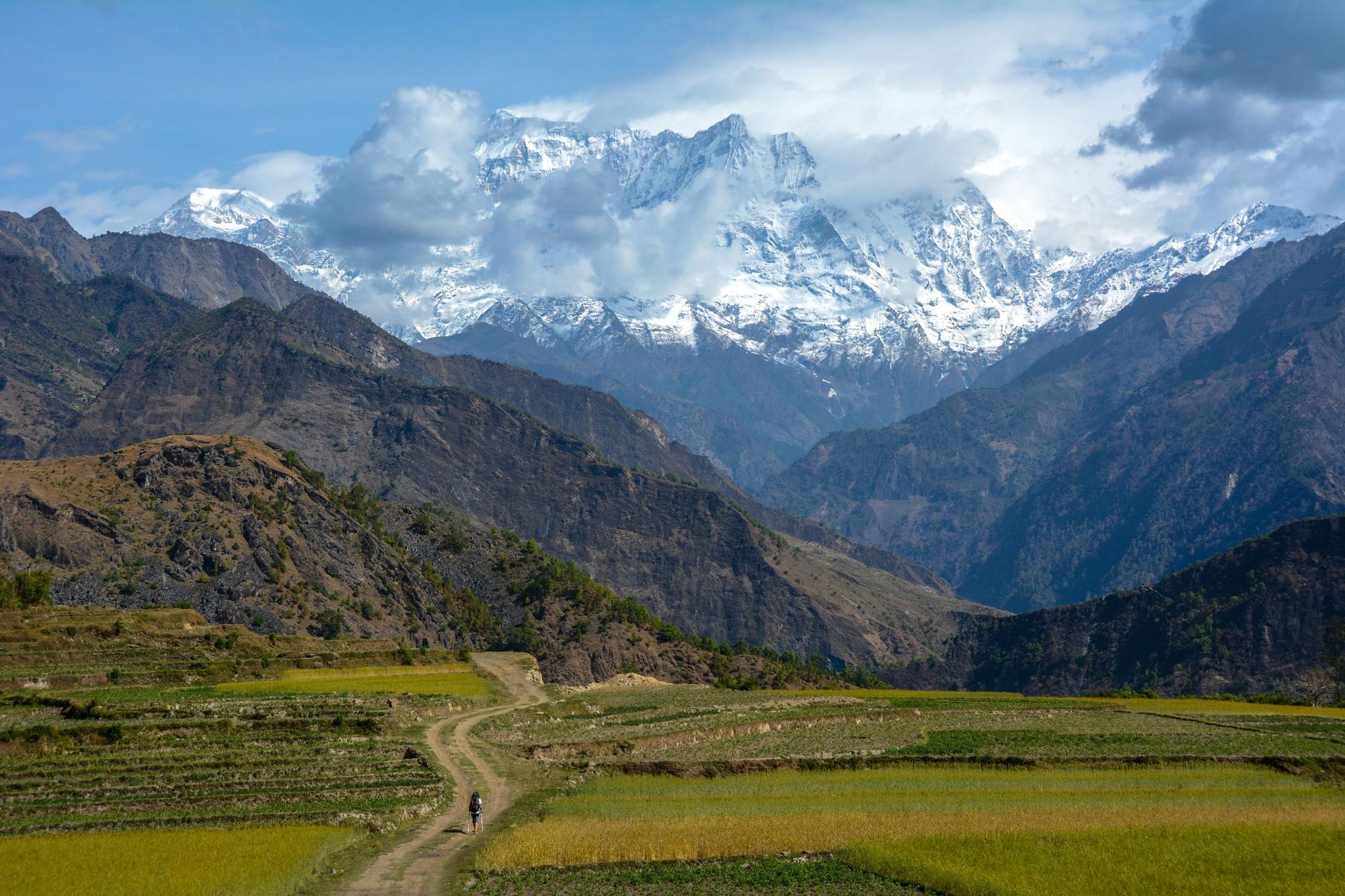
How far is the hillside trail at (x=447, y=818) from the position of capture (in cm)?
5644

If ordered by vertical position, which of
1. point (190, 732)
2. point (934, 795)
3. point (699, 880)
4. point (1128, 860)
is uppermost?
point (190, 732)

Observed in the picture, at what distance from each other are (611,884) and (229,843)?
19117 mm

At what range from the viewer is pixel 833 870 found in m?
58.5

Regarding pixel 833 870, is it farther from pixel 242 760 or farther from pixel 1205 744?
pixel 1205 744

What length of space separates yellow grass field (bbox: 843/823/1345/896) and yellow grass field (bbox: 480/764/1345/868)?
6.33 ft

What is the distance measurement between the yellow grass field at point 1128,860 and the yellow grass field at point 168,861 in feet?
87.8

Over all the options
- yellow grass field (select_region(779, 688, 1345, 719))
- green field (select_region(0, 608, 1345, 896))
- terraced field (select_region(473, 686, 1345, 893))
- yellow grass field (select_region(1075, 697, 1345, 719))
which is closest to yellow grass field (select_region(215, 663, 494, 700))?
green field (select_region(0, 608, 1345, 896))

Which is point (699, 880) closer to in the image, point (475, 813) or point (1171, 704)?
point (475, 813)

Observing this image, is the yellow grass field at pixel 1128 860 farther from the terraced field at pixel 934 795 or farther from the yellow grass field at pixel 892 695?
Answer: the yellow grass field at pixel 892 695

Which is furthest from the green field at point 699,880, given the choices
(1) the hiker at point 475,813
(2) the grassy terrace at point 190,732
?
(2) the grassy terrace at point 190,732

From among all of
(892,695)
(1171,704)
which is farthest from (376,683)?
(1171,704)

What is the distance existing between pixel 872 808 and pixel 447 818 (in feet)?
81.4

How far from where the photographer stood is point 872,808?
236 feet

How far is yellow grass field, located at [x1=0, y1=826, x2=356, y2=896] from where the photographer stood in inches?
2064
